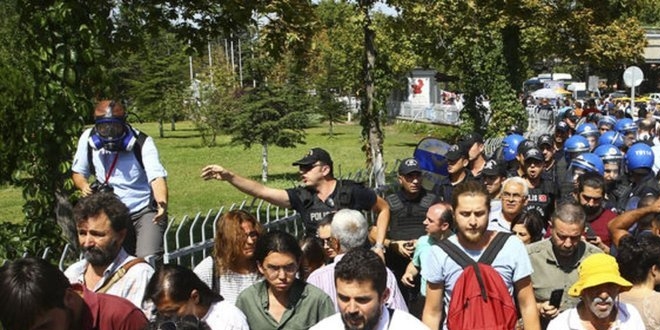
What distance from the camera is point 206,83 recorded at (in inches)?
1640

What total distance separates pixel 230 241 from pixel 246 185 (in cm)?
77

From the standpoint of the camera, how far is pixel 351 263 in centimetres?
381

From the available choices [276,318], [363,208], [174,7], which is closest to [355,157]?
[174,7]

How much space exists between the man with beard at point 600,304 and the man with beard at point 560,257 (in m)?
0.71

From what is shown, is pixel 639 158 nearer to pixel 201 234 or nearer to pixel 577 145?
pixel 577 145

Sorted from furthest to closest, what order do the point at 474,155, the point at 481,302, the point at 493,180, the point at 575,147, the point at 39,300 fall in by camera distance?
the point at 575,147
the point at 474,155
the point at 493,180
the point at 481,302
the point at 39,300

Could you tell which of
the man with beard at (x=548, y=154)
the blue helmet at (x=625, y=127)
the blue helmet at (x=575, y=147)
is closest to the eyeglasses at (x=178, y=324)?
the man with beard at (x=548, y=154)

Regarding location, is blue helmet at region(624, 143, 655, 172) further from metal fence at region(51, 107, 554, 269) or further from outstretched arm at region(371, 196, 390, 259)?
outstretched arm at region(371, 196, 390, 259)

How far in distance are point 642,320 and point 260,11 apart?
23.0 ft

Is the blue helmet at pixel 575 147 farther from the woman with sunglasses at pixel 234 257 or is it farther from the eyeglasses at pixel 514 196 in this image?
the woman with sunglasses at pixel 234 257

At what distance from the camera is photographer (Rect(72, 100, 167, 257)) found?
593 cm

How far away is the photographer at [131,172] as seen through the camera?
5930mm

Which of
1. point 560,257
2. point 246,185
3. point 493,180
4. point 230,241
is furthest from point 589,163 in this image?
point 230,241

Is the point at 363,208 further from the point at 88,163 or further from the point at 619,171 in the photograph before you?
the point at 619,171
